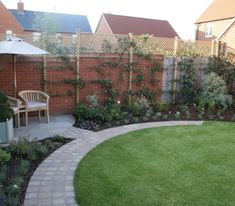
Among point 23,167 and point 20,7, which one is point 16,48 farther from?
point 20,7

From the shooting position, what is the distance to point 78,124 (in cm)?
769

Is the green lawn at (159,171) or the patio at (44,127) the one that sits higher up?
the patio at (44,127)

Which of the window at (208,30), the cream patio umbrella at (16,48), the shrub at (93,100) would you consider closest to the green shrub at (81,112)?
the shrub at (93,100)

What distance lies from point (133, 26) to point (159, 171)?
24.7m

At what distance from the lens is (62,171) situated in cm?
479

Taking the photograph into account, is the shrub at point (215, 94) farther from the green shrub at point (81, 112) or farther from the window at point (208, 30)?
the window at point (208, 30)

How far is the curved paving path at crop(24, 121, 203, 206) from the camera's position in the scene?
152 inches

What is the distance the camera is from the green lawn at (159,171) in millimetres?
3943

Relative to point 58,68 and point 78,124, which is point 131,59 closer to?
point 58,68

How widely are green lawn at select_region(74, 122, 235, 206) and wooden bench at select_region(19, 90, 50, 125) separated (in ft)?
7.63

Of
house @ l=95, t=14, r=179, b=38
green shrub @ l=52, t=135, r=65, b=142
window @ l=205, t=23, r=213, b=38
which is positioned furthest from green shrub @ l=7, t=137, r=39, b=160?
window @ l=205, t=23, r=213, b=38

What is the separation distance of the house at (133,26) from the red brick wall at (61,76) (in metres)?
18.2

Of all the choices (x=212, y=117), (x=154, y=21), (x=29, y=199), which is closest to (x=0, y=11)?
(x=154, y=21)

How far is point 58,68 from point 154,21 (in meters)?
23.1
